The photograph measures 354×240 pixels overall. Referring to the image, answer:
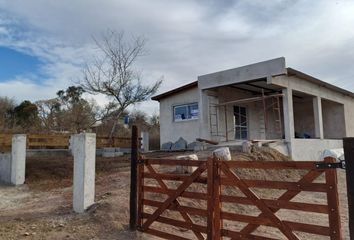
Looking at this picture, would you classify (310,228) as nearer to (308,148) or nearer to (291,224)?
(291,224)

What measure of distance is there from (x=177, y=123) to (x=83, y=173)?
1211 cm

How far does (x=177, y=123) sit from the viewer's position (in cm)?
1970

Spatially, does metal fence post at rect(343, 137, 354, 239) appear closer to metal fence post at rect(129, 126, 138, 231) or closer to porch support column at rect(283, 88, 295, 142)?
metal fence post at rect(129, 126, 138, 231)

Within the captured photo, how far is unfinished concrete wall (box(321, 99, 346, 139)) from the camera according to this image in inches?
878

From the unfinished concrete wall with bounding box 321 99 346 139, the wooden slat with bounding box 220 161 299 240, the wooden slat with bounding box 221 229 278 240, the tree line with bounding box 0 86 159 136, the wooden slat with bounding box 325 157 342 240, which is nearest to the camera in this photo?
the wooden slat with bounding box 325 157 342 240

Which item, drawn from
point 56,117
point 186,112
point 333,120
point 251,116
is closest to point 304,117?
point 333,120

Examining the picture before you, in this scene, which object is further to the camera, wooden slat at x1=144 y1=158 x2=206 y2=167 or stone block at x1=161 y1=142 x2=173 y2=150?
stone block at x1=161 y1=142 x2=173 y2=150

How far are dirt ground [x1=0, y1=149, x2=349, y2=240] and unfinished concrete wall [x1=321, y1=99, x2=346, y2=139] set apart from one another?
10461 millimetres

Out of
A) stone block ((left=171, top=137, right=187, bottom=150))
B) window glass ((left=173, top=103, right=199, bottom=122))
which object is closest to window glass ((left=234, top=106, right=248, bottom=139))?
window glass ((left=173, top=103, right=199, bottom=122))

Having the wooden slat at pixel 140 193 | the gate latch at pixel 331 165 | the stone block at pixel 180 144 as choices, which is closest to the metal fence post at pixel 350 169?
the gate latch at pixel 331 165

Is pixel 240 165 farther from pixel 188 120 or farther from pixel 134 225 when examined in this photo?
pixel 188 120

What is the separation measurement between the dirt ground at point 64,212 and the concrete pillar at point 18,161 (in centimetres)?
37

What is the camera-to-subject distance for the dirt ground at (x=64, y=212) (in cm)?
648

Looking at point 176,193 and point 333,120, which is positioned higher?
point 333,120
